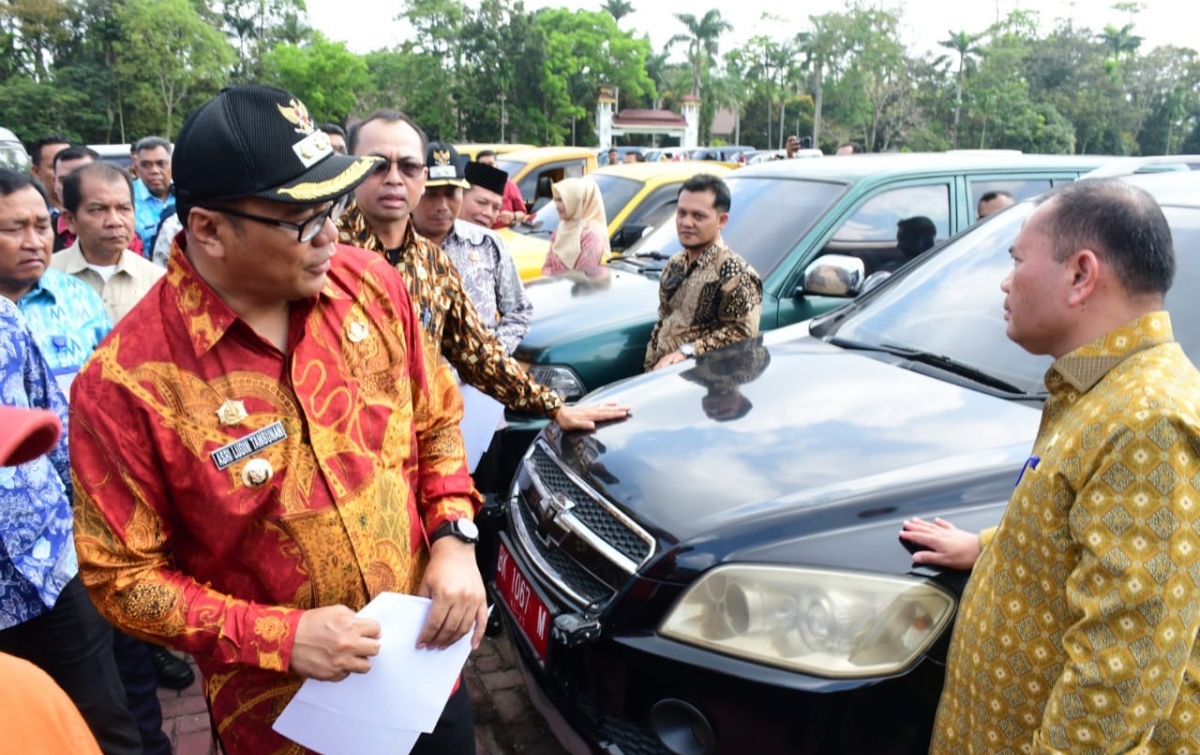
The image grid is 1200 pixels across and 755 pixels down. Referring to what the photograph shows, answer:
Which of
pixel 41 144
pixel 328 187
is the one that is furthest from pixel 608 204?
pixel 328 187

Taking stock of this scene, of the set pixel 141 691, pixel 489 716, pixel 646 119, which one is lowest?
pixel 489 716

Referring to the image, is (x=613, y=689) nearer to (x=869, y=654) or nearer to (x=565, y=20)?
(x=869, y=654)

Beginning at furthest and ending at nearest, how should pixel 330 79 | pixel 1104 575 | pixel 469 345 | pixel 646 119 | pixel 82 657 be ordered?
pixel 646 119
pixel 330 79
pixel 469 345
pixel 82 657
pixel 1104 575

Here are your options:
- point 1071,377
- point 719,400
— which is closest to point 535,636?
point 719,400

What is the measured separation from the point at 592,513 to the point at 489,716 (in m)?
1.13

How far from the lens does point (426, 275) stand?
97.4 inches

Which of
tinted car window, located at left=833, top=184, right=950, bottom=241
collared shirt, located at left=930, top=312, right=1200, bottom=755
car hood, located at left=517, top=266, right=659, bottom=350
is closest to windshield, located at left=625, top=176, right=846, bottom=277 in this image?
tinted car window, located at left=833, top=184, right=950, bottom=241

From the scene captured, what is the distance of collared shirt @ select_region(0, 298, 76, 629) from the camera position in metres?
1.94

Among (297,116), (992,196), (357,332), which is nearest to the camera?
(297,116)

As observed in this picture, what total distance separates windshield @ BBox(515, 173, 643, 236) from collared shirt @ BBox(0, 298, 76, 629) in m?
5.05

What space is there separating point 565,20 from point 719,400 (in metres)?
56.4

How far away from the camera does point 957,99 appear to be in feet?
169

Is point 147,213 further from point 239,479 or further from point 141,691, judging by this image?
point 239,479

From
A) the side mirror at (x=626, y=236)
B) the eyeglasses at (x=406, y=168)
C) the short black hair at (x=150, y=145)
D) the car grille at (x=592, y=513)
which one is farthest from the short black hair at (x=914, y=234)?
the short black hair at (x=150, y=145)
